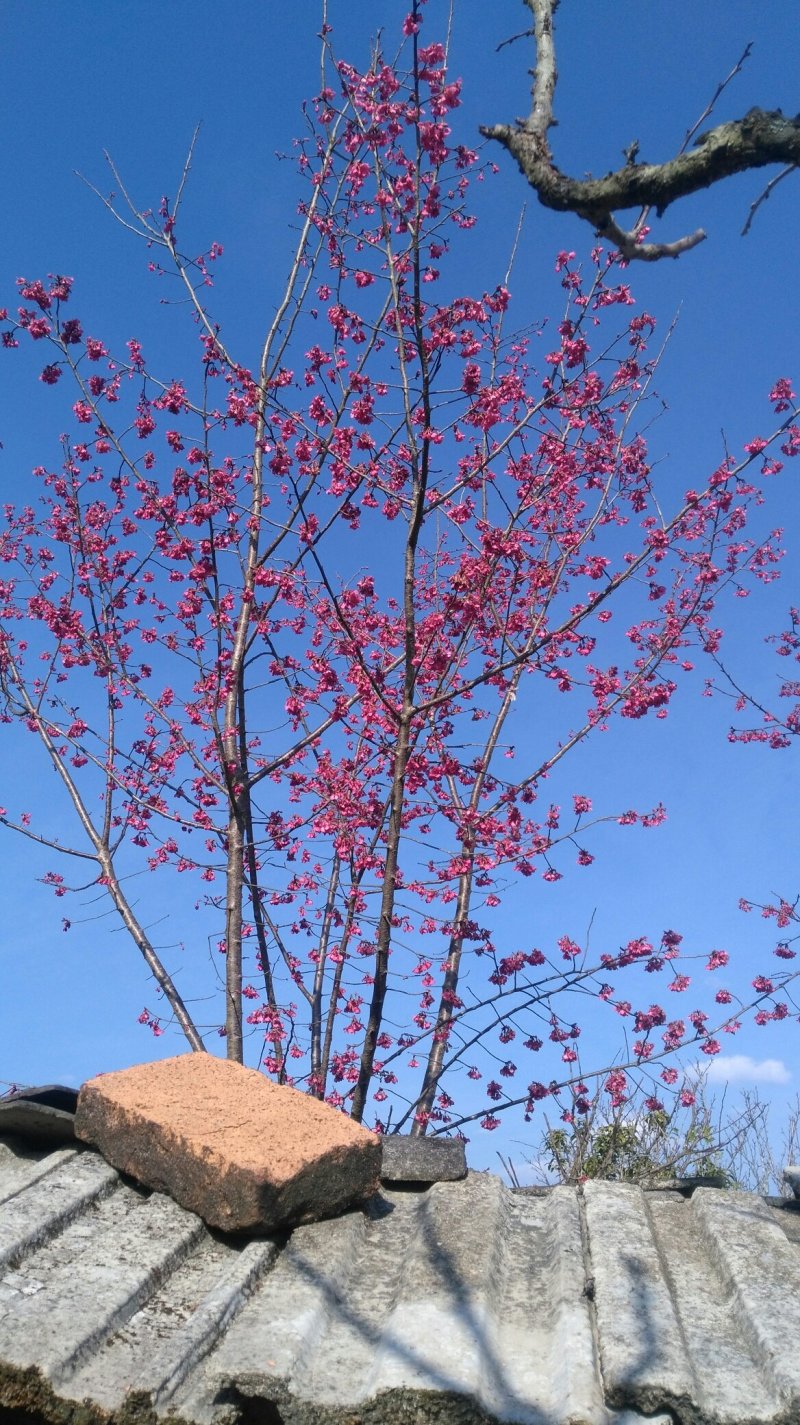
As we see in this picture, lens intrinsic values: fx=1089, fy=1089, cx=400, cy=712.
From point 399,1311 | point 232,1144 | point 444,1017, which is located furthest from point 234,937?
point 399,1311

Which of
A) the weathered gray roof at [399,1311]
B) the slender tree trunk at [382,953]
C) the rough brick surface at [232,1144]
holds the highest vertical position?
the slender tree trunk at [382,953]

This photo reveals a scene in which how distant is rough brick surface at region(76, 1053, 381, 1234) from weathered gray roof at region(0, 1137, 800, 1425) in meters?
0.08

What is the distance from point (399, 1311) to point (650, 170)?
2.84 m

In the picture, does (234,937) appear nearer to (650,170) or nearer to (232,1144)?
(232,1144)

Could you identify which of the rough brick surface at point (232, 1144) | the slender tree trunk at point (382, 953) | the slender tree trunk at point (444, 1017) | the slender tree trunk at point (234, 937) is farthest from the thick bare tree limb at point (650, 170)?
the slender tree trunk at point (234, 937)

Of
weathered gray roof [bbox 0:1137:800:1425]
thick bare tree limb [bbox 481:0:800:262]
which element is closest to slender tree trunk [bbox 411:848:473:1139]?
weathered gray roof [bbox 0:1137:800:1425]

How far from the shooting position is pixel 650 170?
2.73m

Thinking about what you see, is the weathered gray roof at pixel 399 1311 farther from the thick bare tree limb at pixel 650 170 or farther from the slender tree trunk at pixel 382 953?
the thick bare tree limb at pixel 650 170

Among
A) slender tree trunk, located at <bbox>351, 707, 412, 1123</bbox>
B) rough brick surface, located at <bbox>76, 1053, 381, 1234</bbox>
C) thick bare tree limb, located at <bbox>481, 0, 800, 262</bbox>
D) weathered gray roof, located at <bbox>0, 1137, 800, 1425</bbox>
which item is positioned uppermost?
thick bare tree limb, located at <bbox>481, 0, 800, 262</bbox>

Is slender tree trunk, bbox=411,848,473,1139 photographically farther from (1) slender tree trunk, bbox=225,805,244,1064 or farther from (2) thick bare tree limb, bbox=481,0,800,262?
(2) thick bare tree limb, bbox=481,0,800,262

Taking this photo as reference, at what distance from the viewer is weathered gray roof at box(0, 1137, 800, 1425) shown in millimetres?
2260

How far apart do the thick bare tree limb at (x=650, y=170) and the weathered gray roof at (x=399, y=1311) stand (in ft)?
8.20

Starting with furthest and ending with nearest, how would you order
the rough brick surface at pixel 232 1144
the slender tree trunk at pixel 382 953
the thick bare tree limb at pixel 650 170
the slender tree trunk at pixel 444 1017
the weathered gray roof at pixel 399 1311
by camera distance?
1. the slender tree trunk at pixel 444 1017
2. the slender tree trunk at pixel 382 953
3. the rough brick surface at pixel 232 1144
4. the thick bare tree limb at pixel 650 170
5. the weathered gray roof at pixel 399 1311

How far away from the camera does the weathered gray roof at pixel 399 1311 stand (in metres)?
2.26
